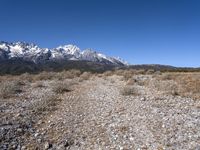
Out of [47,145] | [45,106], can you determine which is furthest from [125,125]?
[45,106]

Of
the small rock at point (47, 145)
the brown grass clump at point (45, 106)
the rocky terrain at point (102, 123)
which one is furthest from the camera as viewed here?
the brown grass clump at point (45, 106)

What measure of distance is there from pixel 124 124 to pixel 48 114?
4820 mm

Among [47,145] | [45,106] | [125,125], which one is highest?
[45,106]

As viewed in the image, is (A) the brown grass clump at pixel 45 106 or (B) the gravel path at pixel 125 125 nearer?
(B) the gravel path at pixel 125 125

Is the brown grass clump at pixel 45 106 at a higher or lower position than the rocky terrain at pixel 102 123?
higher

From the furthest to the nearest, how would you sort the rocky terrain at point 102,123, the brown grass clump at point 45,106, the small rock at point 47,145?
the brown grass clump at point 45,106
the rocky terrain at point 102,123
the small rock at point 47,145

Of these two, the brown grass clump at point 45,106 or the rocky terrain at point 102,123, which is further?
the brown grass clump at point 45,106

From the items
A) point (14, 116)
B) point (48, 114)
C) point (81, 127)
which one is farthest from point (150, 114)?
point (14, 116)

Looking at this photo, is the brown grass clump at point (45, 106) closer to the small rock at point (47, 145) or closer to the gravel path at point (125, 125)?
the gravel path at point (125, 125)

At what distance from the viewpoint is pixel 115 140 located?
12031 millimetres

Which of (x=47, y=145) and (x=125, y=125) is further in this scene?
(x=125, y=125)

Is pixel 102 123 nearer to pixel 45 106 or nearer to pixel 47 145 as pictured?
pixel 47 145

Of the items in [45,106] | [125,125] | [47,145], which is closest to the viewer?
[47,145]

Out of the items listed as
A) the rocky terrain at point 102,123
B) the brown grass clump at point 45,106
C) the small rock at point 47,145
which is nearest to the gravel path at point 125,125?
the rocky terrain at point 102,123
